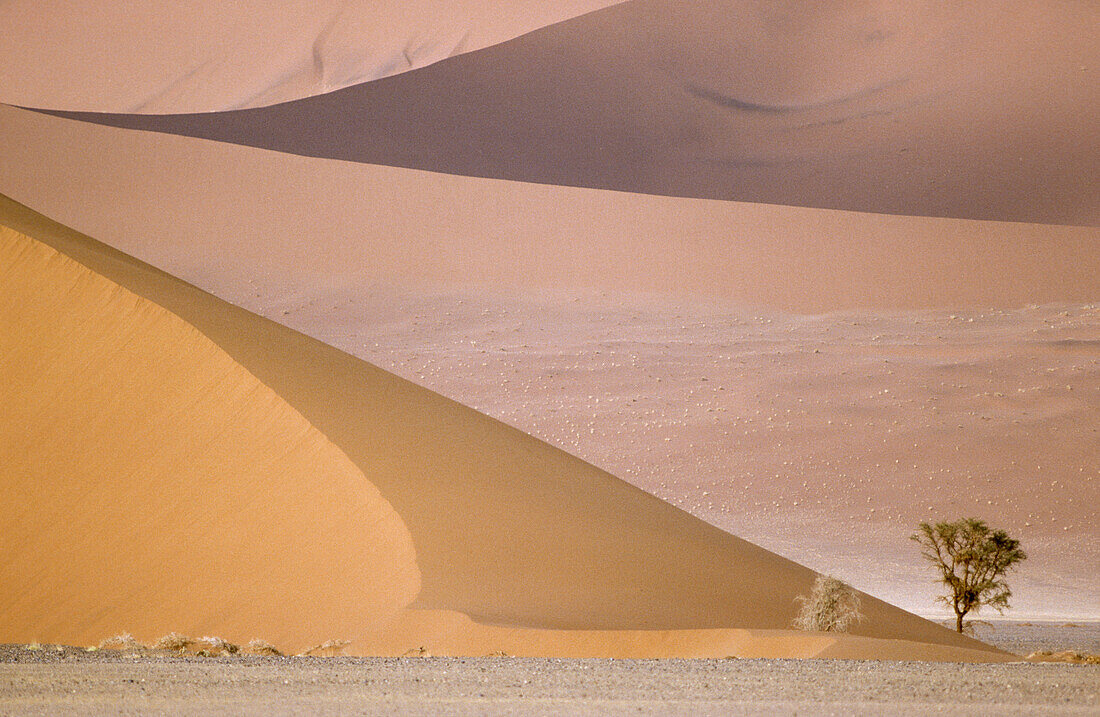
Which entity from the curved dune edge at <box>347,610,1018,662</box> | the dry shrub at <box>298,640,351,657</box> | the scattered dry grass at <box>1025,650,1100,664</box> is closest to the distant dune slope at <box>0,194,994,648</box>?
the curved dune edge at <box>347,610,1018,662</box>

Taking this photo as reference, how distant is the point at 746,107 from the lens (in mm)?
50656

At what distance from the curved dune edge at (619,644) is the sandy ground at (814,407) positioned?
11.8m

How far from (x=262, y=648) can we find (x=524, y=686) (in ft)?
12.0

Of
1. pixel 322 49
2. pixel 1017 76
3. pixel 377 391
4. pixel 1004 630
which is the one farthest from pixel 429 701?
pixel 322 49

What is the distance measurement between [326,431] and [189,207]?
35782 millimetres

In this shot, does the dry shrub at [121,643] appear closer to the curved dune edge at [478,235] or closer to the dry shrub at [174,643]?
the dry shrub at [174,643]

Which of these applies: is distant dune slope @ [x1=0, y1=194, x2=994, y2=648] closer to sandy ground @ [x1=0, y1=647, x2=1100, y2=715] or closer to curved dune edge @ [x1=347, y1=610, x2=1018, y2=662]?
curved dune edge @ [x1=347, y1=610, x2=1018, y2=662]

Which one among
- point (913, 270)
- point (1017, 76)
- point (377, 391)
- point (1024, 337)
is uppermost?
point (1017, 76)

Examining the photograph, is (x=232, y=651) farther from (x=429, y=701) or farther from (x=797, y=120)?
(x=797, y=120)

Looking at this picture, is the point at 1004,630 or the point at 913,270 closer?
the point at 1004,630

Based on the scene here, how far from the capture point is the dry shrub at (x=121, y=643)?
10430 millimetres

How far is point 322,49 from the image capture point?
54656 millimetres

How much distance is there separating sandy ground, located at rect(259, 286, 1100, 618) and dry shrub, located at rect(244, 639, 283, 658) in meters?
14.0

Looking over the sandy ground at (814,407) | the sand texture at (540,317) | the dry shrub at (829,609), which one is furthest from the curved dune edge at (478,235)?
the dry shrub at (829,609)
